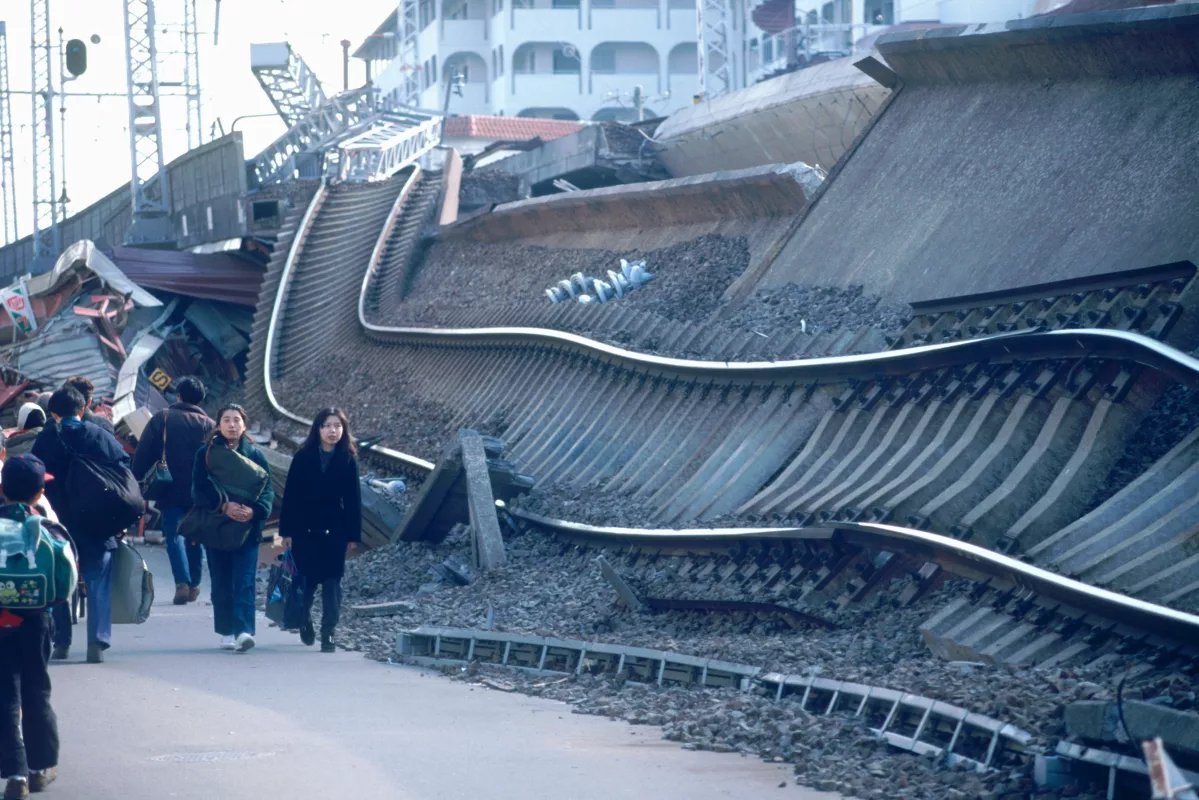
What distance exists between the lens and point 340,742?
7.84 meters

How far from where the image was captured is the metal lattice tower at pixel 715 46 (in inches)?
2440

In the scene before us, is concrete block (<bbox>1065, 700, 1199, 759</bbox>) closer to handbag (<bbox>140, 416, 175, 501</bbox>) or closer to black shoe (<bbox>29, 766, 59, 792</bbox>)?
black shoe (<bbox>29, 766, 59, 792</bbox>)

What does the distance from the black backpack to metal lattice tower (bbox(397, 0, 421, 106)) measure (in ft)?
277

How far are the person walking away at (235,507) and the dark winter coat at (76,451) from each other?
24.0 inches

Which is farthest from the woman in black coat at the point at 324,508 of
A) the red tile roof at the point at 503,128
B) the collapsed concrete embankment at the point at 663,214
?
the red tile roof at the point at 503,128

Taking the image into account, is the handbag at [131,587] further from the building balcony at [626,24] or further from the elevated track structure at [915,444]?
the building balcony at [626,24]

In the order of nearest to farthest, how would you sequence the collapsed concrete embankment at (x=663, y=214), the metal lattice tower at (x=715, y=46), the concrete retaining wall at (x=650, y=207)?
the collapsed concrete embankment at (x=663, y=214) < the concrete retaining wall at (x=650, y=207) < the metal lattice tower at (x=715, y=46)

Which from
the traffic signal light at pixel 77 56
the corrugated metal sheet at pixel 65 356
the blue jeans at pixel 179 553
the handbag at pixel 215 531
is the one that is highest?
the traffic signal light at pixel 77 56

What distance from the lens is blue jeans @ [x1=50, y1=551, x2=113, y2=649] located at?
10.5m

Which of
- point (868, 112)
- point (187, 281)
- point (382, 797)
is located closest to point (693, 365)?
point (382, 797)

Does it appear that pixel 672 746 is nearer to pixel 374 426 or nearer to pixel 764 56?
pixel 374 426

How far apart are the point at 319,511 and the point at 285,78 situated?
45.6m

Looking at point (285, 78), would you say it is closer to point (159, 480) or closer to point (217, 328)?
point (217, 328)

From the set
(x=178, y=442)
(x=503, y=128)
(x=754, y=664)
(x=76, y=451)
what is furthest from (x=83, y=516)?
(x=503, y=128)
